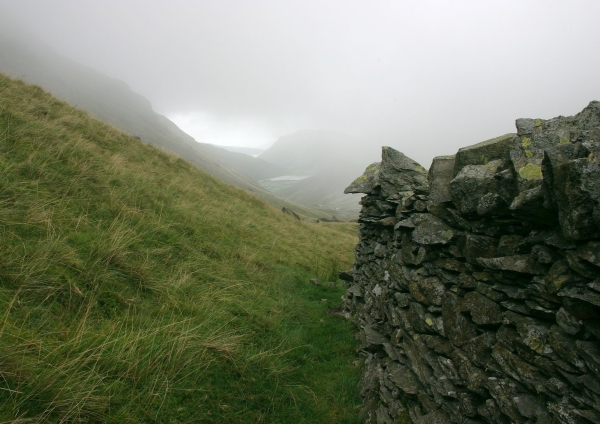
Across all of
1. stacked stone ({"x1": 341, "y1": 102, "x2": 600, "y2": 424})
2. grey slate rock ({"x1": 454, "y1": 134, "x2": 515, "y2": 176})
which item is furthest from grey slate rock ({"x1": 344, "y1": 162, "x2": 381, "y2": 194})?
grey slate rock ({"x1": 454, "y1": 134, "x2": 515, "y2": 176})

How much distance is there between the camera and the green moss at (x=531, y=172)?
11.9 feet

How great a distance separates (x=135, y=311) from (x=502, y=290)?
5473 mm

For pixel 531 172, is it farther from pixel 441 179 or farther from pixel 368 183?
pixel 368 183

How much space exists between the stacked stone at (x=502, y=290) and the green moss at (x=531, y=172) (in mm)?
14

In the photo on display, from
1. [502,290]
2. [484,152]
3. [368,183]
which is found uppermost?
[484,152]

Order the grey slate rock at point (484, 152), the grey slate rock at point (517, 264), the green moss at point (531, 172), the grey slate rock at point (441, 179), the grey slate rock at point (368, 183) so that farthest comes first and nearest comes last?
the grey slate rock at point (368, 183) → the grey slate rock at point (441, 179) → the grey slate rock at point (484, 152) → the green moss at point (531, 172) → the grey slate rock at point (517, 264)

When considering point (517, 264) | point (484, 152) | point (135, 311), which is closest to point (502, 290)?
point (517, 264)

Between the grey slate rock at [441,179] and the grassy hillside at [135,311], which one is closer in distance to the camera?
the grassy hillside at [135,311]

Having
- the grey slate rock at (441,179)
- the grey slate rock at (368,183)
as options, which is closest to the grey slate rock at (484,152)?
the grey slate rock at (441,179)

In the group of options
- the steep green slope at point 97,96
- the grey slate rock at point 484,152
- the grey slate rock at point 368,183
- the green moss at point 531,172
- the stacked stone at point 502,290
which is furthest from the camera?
the steep green slope at point 97,96

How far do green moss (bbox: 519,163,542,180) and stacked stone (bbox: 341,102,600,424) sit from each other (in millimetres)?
14

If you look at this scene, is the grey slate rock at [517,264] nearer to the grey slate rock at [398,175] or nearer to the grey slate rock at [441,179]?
the grey slate rock at [441,179]

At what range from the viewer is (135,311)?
5.30 metres

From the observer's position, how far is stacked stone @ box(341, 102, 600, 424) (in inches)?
113
